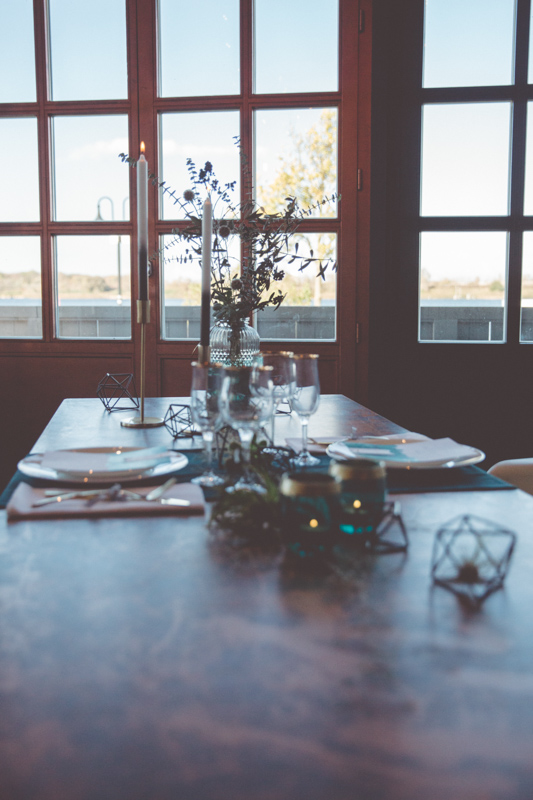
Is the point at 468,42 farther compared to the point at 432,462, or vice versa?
the point at 468,42

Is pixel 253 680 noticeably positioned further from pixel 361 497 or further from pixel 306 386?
pixel 306 386

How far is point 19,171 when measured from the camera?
10.5 ft

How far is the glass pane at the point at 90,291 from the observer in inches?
127

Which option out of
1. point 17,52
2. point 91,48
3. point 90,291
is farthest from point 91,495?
point 17,52

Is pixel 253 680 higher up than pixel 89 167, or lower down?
lower down

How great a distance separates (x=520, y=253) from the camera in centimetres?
299

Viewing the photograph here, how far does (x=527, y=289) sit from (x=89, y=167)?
2.08 m

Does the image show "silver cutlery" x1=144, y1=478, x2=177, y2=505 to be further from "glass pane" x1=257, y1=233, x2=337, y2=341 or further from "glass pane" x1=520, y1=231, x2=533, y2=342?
"glass pane" x1=520, y1=231, x2=533, y2=342

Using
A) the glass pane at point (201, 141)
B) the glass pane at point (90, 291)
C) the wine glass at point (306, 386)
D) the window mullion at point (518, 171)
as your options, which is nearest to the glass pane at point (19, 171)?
the glass pane at point (90, 291)

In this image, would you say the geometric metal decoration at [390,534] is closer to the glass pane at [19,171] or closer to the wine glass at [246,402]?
the wine glass at [246,402]

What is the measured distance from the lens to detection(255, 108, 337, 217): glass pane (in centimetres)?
306

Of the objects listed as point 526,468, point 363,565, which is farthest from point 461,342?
point 363,565

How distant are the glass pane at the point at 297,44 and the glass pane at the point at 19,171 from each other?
43.0 inches

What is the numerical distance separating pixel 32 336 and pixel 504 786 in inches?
125
